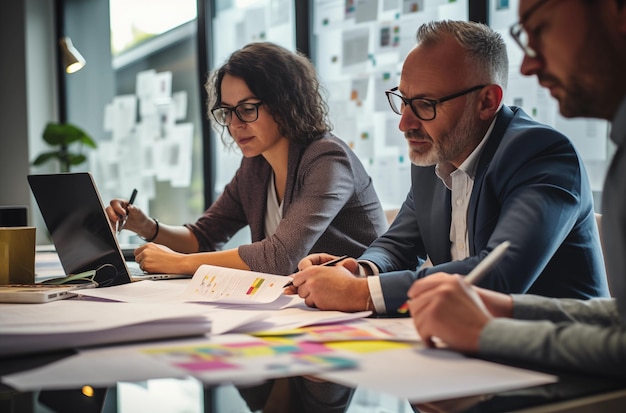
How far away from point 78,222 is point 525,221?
1116 millimetres

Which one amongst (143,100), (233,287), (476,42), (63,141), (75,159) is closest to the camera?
(233,287)

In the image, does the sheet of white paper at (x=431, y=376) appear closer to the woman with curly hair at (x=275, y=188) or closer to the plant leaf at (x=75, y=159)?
the woman with curly hair at (x=275, y=188)

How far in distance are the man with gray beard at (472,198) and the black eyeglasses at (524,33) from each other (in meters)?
0.37

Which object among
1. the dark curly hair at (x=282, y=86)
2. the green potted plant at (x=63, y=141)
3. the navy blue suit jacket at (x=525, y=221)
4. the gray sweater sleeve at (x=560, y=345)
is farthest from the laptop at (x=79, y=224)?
the green potted plant at (x=63, y=141)

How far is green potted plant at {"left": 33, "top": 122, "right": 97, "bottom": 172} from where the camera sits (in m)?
5.89

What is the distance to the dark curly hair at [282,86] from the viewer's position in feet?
8.00

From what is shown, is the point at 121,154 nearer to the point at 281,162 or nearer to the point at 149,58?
the point at 149,58

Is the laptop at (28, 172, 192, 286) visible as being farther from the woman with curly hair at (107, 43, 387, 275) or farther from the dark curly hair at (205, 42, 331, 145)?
the dark curly hair at (205, 42, 331, 145)

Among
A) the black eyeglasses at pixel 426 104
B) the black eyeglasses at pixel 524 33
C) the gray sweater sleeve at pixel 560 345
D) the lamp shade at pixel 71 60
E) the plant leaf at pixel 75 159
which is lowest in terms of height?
the gray sweater sleeve at pixel 560 345

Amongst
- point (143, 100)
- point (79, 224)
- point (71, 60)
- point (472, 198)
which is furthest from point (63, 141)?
point (472, 198)

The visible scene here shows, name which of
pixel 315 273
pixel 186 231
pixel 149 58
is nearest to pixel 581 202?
pixel 315 273

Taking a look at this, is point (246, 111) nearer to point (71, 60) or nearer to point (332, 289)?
point (332, 289)

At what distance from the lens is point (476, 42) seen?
168 centimetres

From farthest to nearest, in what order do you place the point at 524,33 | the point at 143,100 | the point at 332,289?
the point at 143,100, the point at 332,289, the point at 524,33
